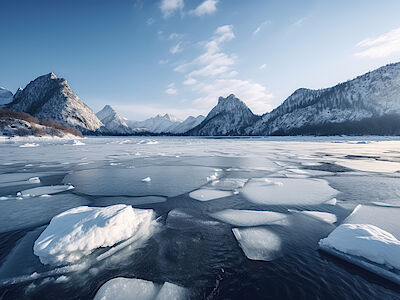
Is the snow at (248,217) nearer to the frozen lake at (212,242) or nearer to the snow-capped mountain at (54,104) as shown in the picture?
the frozen lake at (212,242)

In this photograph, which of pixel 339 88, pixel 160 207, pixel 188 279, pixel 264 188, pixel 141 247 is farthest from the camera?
pixel 339 88

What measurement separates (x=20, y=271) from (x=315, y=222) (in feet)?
21.4

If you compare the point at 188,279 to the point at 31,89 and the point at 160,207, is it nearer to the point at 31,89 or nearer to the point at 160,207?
the point at 160,207

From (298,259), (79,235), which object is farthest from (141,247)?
(298,259)

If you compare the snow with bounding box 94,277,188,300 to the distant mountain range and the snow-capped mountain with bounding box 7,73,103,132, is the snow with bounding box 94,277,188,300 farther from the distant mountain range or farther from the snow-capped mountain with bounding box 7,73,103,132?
the snow-capped mountain with bounding box 7,73,103,132

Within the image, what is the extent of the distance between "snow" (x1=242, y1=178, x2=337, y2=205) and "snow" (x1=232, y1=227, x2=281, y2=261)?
2020 millimetres

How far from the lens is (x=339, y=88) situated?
5974 inches

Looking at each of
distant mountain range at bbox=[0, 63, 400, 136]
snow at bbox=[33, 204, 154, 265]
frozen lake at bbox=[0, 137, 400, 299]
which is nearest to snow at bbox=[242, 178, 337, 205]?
frozen lake at bbox=[0, 137, 400, 299]

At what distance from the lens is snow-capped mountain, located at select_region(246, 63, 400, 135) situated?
4461 inches

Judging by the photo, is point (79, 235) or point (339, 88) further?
point (339, 88)

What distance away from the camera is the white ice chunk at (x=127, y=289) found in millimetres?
2744

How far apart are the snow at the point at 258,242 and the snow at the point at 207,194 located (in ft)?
7.52

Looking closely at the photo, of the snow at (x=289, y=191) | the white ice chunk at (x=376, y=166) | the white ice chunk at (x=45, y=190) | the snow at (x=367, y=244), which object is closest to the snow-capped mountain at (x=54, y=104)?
the white ice chunk at (x=45, y=190)

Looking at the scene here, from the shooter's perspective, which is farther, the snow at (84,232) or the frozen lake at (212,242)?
the snow at (84,232)
